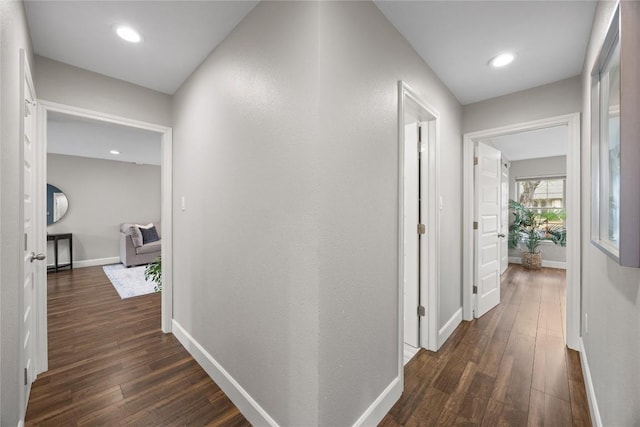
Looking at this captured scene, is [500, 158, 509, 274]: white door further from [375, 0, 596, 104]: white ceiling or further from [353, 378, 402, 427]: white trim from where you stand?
[353, 378, 402, 427]: white trim

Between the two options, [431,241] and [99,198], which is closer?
[431,241]

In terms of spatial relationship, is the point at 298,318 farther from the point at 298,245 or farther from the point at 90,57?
the point at 90,57

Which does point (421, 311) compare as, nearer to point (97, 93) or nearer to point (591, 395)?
point (591, 395)

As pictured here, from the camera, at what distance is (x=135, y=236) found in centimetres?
524

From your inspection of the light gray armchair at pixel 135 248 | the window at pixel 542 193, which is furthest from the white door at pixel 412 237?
the window at pixel 542 193

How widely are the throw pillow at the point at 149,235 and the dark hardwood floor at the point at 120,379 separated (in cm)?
254

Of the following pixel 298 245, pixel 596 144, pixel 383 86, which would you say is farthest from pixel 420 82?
pixel 298 245

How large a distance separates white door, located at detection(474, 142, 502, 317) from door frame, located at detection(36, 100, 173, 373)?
123 inches

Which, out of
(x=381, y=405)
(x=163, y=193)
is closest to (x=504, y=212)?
(x=381, y=405)

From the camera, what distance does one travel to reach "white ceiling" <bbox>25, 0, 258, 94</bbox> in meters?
1.51

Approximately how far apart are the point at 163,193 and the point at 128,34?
130cm

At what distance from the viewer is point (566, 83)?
2.27 meters

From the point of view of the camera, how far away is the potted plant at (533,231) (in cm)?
542

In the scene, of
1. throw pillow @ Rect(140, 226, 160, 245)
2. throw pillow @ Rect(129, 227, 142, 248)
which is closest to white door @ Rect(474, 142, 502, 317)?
throw pillow @ Rect(129, 227, 142, 248)
